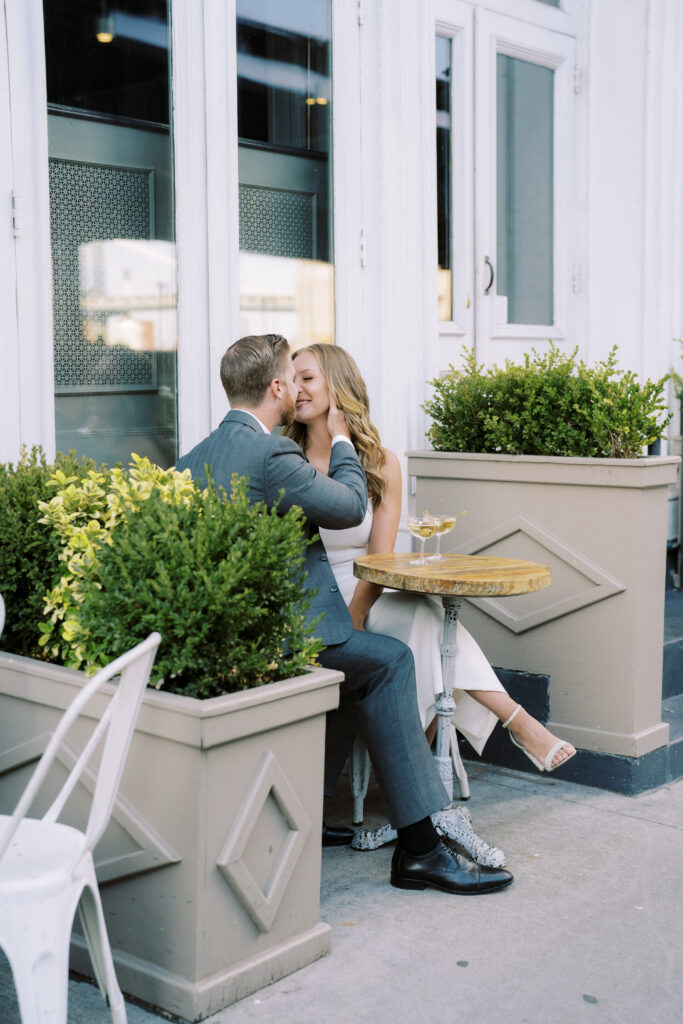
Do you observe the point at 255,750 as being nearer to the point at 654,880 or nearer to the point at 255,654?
the point at 255,654

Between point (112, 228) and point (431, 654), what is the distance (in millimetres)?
1926

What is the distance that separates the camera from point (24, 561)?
2926 mm

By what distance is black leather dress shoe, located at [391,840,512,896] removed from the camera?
3.14 meters

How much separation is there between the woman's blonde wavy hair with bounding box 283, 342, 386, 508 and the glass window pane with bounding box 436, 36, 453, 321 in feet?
5.25

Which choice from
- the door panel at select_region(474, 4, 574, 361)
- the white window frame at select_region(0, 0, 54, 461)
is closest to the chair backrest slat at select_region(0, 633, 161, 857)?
the white window frame at select_region(0, 0, 54, 461)

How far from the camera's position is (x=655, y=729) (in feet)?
13.5

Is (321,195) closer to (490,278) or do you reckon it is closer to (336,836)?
(490,278)

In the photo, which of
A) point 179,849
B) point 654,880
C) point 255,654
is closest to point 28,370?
point 255,654

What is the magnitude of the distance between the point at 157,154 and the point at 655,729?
280 centimetres

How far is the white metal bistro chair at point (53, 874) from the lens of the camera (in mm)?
2047

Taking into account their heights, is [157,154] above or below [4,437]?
above

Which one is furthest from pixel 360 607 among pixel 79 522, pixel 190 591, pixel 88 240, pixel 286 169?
pixel 286 169

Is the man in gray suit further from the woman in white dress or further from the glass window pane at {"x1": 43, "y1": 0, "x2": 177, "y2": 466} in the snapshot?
the glass window pane at {"x1": 43, "y1": 0, "x2": 177, "y2": 466}

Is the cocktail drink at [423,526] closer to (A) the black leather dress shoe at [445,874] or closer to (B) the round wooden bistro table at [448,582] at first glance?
(B) the round wooden bistro table at [448,582]
